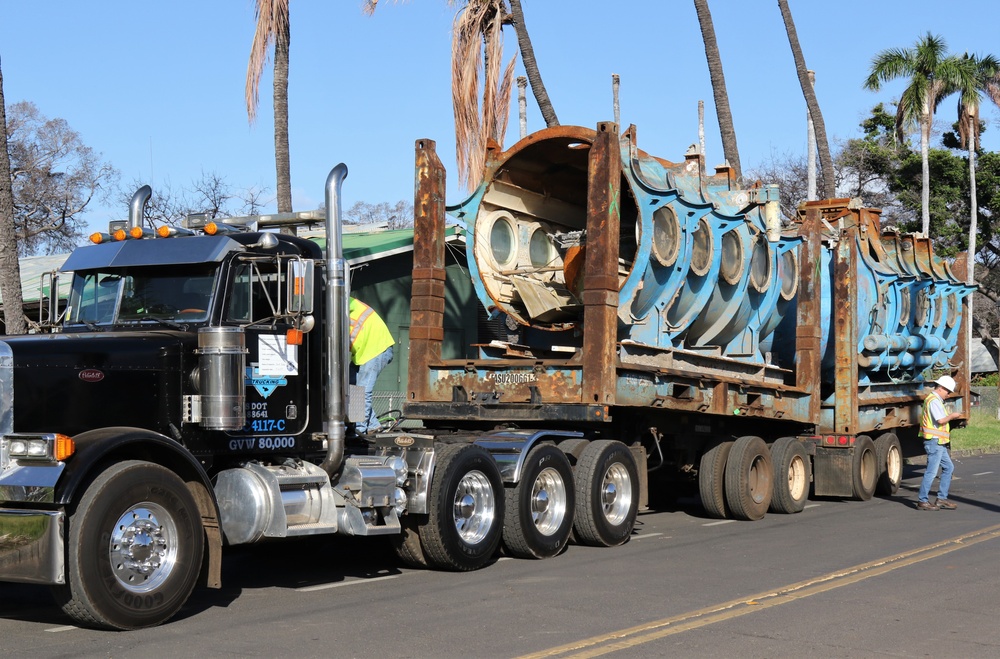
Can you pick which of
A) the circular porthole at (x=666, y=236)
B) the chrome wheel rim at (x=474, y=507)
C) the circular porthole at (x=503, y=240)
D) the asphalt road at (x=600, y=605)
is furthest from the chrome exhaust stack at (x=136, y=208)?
the circular porthole at (x=666, y=236)

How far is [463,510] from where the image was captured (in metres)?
10.2

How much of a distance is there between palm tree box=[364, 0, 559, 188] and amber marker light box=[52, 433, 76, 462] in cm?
1452

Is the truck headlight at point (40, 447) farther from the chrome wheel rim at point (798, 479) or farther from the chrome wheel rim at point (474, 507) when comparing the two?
the chrome wheel rim at point (798, 479)

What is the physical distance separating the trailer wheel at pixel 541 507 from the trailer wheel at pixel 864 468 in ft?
21.1

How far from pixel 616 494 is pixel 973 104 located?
3079 centimetres

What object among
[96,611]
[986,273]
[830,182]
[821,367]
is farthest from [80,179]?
[96,611]

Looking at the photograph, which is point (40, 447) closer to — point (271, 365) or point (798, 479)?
point (271, 365)

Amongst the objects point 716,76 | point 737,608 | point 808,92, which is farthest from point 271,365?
point 808,92

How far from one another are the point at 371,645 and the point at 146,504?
169 centimetres

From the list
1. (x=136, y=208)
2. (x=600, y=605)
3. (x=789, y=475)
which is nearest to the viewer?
(x=600, y=605)

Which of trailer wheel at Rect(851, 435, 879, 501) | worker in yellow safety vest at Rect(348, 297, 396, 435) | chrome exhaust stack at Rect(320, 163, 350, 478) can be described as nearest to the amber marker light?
chrome exhaust stack at Rect(320, 163, 350, 478)

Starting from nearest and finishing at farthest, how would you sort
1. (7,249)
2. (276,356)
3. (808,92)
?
(276,356), (7,249), (808,92)

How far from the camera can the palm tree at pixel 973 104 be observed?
38.4 m

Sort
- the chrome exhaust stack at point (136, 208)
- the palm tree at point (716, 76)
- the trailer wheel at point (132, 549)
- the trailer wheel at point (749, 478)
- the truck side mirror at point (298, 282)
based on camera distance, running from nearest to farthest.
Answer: the trailer wheel at point (132, 549) → the truck side mirror at point (298, 282) → the chrome exhaust stack at point (136, 208) → the trailer wheel at point (749, 478) → the palm tree at point (716, 76)
